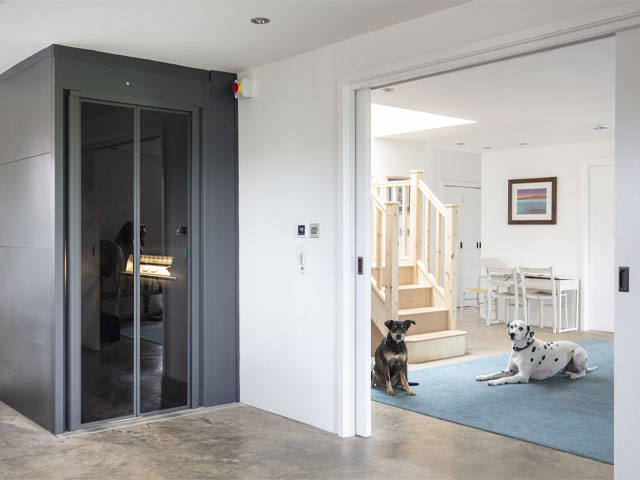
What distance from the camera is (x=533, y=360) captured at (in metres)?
5.19

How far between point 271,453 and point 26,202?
2.20 m

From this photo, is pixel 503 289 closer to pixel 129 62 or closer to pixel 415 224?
pixel 415 224

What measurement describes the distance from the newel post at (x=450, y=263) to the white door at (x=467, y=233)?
2.99 m

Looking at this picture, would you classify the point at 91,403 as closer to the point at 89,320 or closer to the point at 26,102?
the point at 89,320

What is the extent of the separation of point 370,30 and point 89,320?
7.74 ft

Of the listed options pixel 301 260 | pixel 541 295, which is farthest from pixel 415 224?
pixel 301 260

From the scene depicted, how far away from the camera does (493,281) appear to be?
838 centimetres

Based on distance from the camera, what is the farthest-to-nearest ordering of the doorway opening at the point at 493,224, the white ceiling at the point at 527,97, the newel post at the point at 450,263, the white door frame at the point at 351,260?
the newel post at the point at 450,263, the doorway opening at the point at 493,224, the white ceiling at the point at 527,97, the white door frame at the point at 351,260

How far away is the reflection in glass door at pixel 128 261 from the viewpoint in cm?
399

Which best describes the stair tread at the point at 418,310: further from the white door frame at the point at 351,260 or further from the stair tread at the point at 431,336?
the white door frame at the point at 351,260

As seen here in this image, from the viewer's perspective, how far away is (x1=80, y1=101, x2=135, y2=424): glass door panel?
400 centimetres

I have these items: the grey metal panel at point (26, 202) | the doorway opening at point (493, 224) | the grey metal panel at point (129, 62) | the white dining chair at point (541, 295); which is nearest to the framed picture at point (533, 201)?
the doorway opening at point (493, 224)

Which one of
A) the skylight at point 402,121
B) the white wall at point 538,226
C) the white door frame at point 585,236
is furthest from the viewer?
the white wall at point 538,226

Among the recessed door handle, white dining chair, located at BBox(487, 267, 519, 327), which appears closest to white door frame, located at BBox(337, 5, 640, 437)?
the recessed door handle
